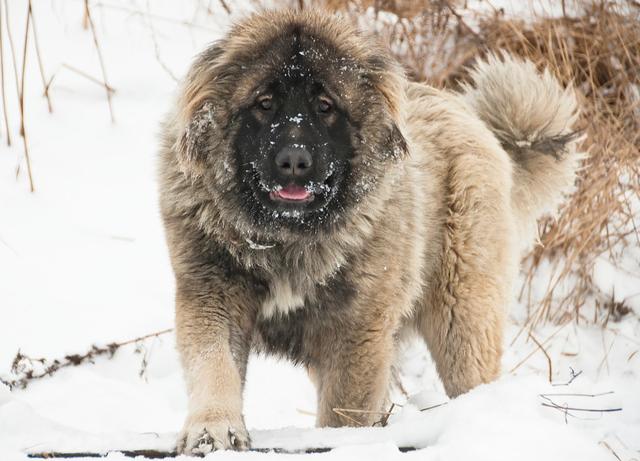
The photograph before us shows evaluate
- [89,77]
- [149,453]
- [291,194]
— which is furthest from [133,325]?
[149,453]

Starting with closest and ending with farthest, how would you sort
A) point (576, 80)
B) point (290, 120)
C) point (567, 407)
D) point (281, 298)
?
point (567, 407) < point (290, 120) < point (281, 298) < point (576, 80)

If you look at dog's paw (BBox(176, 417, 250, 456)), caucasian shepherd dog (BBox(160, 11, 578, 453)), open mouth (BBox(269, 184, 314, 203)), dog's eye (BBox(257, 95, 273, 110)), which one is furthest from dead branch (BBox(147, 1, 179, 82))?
dog's paw (BBox(176, 417, 250, 456))

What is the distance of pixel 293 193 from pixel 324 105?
394mm

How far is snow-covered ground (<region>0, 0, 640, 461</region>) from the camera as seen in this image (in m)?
2.74

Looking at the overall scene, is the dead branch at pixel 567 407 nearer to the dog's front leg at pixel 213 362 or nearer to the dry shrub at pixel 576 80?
the dog's front leg at pixel 213 362

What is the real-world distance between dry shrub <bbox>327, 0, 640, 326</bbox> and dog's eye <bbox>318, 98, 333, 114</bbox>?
299 centimetres

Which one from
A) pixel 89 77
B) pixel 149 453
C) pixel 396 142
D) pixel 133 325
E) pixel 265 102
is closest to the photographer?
pixel 149 453

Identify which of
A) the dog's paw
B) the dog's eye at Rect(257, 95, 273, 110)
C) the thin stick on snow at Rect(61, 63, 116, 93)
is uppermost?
the dog's eye at Rect(257, 95, 273, 110)

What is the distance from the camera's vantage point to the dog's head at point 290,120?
338cm

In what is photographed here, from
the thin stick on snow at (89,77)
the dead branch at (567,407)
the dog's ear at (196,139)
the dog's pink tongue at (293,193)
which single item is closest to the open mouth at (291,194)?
the dog's pink tongue at (293,193)

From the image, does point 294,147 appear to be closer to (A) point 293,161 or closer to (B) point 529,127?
(A) point 293,161

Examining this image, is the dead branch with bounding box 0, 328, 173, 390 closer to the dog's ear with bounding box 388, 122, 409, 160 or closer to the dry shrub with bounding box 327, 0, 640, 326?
the dog's ear with bounding box 388, 122, 409, 160

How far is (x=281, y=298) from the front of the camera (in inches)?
139

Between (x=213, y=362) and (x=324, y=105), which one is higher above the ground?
(x=324, y=105)
